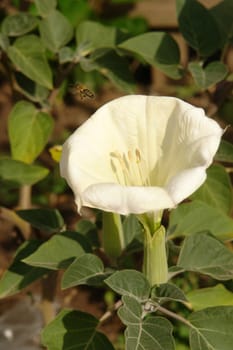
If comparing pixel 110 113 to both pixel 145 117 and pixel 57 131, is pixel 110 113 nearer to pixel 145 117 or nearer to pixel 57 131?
pixel 145 117

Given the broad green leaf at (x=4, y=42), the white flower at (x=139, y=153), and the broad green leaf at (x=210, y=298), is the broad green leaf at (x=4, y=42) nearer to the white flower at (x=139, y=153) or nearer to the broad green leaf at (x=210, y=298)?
the white flower at (x=139, y=153)

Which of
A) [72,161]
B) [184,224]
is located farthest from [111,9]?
[72,161]

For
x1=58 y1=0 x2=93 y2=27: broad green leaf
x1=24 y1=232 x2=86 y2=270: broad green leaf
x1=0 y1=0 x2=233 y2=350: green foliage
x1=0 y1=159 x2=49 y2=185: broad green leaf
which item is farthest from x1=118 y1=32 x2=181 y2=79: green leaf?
x1=58 y1=0 x2=93 y2=27: broad green leaf

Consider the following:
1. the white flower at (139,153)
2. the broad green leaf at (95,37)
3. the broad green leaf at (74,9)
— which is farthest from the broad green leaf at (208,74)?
the broad green leaf at (74,9)

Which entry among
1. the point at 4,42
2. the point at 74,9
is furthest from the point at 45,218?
the point at 74,9

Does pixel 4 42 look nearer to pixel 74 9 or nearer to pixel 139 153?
pixel 139 153
